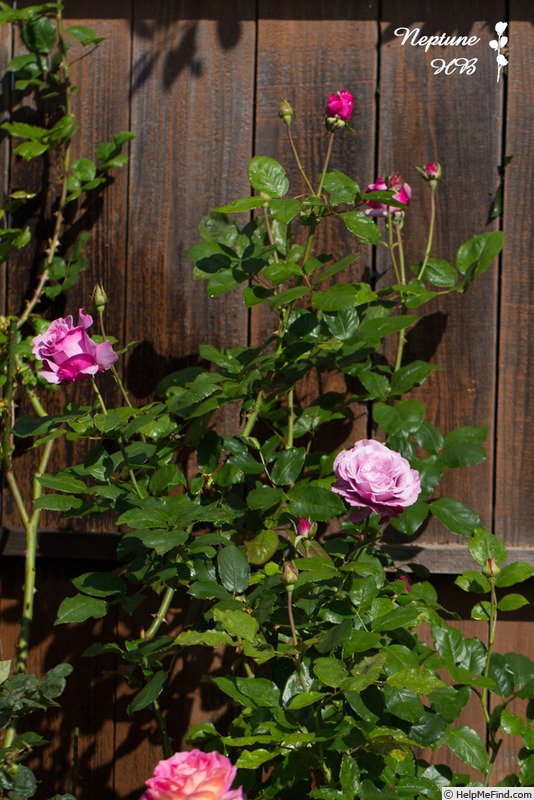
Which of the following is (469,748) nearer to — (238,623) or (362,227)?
(238,623)

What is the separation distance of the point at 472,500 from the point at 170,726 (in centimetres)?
87

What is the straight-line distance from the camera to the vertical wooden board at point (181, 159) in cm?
150

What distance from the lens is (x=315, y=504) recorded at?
1.10 metres

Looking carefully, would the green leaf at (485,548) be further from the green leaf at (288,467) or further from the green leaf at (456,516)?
the green leaf at (288,467)

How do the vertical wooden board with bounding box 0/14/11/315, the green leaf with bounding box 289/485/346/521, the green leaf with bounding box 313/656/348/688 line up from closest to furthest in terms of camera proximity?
the green leaf with bounding box 313/656/348/688, the green leaf with bounding box 289/485/346/521, the vertical wooden board with bounding box 0/14/11/315

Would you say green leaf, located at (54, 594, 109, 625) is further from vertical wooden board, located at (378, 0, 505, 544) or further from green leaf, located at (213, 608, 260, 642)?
vertical wooden board, located at (378, 0, 505, 544)

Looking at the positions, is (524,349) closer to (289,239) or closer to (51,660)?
(289,239)

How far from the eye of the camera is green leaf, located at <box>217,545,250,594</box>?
1018mm

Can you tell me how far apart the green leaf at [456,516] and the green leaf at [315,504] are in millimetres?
270

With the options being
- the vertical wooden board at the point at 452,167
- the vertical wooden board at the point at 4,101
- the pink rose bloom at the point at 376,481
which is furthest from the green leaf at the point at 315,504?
the vertical wooden board at the point at 4,101

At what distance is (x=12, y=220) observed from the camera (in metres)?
1.59

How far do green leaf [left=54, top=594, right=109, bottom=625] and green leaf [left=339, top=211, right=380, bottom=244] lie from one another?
72 centimetres

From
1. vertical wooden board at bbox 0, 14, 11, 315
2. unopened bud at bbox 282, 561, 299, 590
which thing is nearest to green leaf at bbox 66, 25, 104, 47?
vertical wooden board at bbox 0, 14, 11, 315

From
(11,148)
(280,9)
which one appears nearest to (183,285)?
(11,148)
